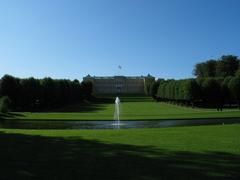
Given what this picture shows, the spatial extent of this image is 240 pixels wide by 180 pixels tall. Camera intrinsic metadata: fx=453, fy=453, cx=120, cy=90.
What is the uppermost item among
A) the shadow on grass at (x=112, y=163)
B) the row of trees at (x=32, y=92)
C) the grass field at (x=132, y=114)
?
the row of trees at (x=32, y=92)

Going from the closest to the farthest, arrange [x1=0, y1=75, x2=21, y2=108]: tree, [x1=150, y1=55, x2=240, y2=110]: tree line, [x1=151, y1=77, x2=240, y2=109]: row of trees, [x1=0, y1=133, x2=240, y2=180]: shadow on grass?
[x1=0, y1=133, x2=240, y2=180]: shadow on grass
[x1=0, y1=75, x2=21, y2=108]: tree
[x1=150, y1=55, x2=240, y2=110]: tree line
[x1=151, y1=77, x2=240, y2=109]: row of trees

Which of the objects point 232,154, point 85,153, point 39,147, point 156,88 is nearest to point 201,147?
point 232,154

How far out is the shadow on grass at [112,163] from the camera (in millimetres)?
9781

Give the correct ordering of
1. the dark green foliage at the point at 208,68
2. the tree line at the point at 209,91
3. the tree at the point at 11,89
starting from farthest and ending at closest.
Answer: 1. the dark green foliage at the point at 208,68
2. the tree line at the point at 209,91
3. the tree at the point at 11,89

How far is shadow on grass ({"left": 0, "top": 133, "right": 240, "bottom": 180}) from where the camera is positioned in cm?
978

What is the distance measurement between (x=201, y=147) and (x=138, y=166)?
424 centimetres

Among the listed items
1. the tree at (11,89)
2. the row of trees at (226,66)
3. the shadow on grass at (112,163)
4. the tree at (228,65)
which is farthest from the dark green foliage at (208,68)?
the shadow on grass at (112,163)

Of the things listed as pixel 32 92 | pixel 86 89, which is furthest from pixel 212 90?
pixel 86 89

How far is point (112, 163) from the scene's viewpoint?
11164 millimetres

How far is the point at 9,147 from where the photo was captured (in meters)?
14.5

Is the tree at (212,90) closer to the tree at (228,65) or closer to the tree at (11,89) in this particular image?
the tree at (11,89)

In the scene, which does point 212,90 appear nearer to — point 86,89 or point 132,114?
point 132,114

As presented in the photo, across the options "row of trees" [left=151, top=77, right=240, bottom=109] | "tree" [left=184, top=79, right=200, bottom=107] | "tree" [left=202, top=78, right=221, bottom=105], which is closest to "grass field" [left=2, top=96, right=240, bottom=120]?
"tree" [left=184, top=79, right=200, bottom=107]

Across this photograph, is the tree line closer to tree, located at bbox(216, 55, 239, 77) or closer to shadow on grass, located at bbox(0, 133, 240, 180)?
tree, located at bbox(216, 55, 239, 77)
